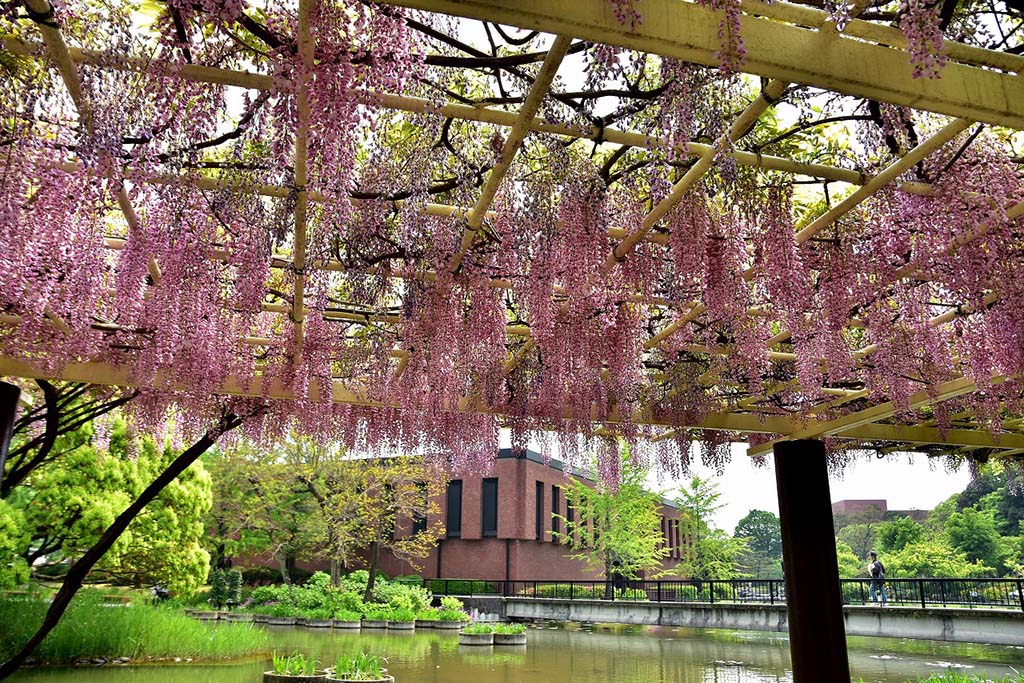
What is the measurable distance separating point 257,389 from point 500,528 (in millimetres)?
21207

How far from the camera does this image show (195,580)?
445 inches

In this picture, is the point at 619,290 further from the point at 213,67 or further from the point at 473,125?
the point at 213,67

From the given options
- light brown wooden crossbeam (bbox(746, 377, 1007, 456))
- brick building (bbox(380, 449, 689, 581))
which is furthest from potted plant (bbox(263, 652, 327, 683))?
brick building (bbox(380, 449, 689, 581))

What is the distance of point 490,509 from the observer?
88.2 feet

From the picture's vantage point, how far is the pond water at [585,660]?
9.13 metres

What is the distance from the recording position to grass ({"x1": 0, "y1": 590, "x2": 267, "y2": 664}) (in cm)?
870

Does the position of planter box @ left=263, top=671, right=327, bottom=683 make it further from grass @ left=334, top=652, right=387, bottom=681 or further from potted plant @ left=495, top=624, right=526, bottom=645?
potted plant @ left=495, top=624, right=526, bottom=645

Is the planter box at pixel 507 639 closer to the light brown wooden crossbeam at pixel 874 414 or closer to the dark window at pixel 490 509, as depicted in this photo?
the light brown wooden crossbeam at pixel 874 414

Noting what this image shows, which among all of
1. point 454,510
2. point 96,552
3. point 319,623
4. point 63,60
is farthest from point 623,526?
point 63,60

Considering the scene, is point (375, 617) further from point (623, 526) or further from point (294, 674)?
point (623, 526)

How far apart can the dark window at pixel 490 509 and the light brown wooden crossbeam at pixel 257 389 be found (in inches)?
804

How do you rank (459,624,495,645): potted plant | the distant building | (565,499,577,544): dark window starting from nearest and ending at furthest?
(459,624,495,645): potted plant → (565,499,577,544): dark window → the distant building

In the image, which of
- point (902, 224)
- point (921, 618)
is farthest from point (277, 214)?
point (921, 618)

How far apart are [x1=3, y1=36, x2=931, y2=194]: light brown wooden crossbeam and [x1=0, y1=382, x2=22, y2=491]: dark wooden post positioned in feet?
12.8
